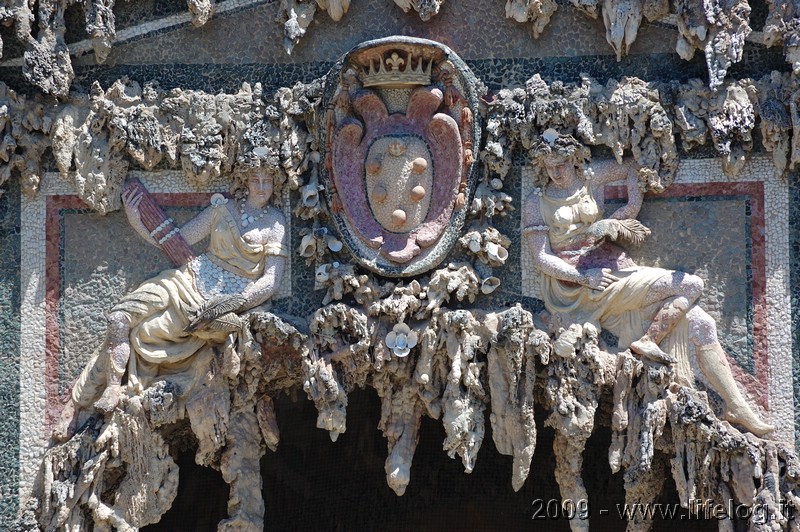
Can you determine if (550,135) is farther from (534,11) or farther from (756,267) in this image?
(756,267)

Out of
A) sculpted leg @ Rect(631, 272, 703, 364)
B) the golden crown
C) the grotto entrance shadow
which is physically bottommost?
the grotto entrance shadow

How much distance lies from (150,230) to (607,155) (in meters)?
2.62

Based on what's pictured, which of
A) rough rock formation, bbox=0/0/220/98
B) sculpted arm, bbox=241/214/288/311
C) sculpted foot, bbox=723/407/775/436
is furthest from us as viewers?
rough rock formation, bbox=0/0/220/98

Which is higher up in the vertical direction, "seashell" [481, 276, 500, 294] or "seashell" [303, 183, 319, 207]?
"seashell" [303, 183, 319, 207]

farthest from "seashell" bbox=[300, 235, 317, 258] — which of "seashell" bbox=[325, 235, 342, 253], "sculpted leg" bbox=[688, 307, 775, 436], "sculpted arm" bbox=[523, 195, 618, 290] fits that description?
"sculpted leg" bbox=[688, 307, 775, 436]

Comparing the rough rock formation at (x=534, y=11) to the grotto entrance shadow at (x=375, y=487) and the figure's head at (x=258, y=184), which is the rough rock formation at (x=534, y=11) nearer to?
the figure's head at (x=258, y=184)

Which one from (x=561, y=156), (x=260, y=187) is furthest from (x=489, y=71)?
(x=260, y=187)

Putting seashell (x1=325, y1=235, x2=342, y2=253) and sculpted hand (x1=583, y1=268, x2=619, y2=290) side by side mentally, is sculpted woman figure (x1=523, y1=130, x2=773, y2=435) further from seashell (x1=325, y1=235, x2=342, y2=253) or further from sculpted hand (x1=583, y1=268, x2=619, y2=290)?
seashell (x1=325, y1=235, x2=342, y2=253)

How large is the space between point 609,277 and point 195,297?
2.31 metres

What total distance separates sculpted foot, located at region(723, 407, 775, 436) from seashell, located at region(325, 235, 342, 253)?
2.35 m

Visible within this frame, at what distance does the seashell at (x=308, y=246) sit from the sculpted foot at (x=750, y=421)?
97.7 inches

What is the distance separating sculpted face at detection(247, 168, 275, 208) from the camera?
10.3 meters

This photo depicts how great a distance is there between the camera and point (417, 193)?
1016 cm

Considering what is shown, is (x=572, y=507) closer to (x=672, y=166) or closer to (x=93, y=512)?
(x=672, y=166)
